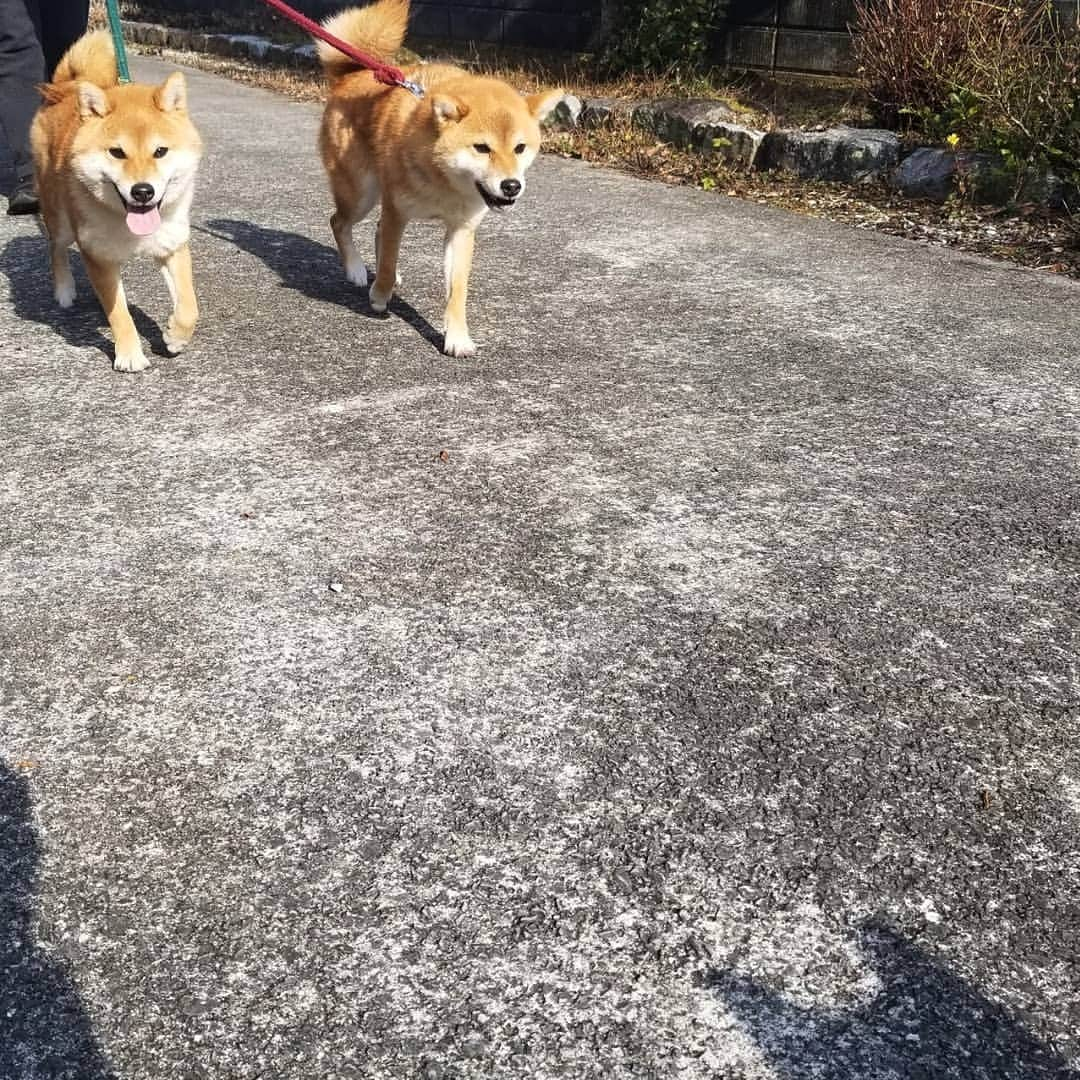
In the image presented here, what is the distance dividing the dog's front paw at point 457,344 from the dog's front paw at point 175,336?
92 cm

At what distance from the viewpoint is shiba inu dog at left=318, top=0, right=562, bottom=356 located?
12.1 feet

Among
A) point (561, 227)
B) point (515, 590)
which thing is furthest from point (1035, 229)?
point (515, 590)

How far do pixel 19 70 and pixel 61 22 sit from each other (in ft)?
2.10

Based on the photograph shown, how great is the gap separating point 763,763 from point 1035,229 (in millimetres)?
4676

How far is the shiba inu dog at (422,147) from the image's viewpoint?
368 cm

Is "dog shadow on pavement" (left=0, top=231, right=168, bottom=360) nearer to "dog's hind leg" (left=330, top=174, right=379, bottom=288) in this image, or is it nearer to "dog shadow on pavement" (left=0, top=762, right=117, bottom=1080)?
"dog's hind leg" (left=330, top=174, right=379, bottom=288)

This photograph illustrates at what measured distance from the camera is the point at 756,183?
6738mm

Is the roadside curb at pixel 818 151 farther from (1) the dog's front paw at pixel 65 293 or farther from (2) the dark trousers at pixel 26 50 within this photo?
(1) the dog's front paw at pixel 65 293

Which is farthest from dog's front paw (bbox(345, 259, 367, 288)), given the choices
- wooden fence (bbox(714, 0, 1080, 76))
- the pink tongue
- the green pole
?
wooden fence (bbox(714, 0, 1080, 76))

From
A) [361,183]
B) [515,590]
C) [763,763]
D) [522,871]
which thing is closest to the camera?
[522,871]

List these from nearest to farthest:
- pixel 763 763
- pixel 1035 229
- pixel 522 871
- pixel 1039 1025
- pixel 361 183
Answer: pixel 1039 1025, pixel 522 871, pixel 763 763, pixel 361 183, pixel 1035 229

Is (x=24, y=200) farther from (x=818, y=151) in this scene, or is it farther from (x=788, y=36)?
(x=788, y=36)

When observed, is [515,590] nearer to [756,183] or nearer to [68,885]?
[68,885]

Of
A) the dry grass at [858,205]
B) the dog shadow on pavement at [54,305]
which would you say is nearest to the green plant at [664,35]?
the dry grass at [858,205]
